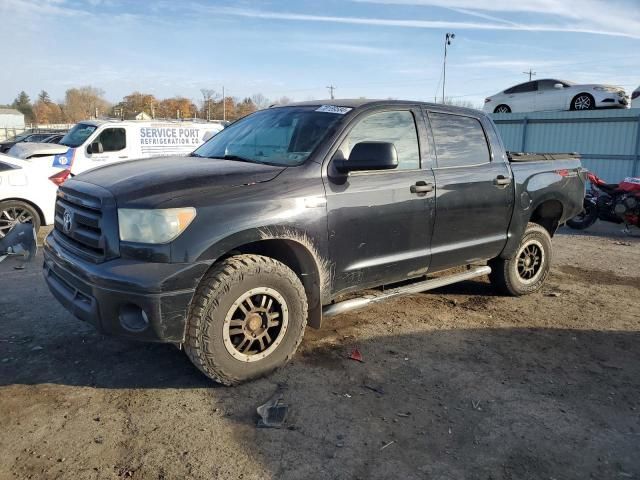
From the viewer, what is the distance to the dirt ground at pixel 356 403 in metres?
2.69

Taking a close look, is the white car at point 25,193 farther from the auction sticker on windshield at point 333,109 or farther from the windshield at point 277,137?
the auction sticker on windshield at point 333,109

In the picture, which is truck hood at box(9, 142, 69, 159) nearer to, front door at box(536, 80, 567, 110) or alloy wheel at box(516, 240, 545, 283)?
alloy wheel at box(516, 240, 545, 283)

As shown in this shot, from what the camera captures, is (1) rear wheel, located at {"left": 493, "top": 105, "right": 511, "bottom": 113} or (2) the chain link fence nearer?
(1) rear wheel, located at {"left": 493, "top": 105, "right": 511, "bottom": 113}

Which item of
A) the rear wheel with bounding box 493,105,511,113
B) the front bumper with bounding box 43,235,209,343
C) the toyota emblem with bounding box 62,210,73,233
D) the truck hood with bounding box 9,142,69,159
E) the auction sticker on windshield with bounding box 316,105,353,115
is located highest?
the rear wheel with bounding box 493,105,511,113

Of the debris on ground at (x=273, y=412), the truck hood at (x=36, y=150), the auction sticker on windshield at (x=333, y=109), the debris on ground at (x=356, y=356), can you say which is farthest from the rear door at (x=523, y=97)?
the debris on ground at (x=273, y=412)

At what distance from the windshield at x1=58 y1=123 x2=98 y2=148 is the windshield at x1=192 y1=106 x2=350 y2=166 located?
25.3 ft

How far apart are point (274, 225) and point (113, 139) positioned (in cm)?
925

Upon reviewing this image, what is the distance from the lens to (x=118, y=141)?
11.4 m

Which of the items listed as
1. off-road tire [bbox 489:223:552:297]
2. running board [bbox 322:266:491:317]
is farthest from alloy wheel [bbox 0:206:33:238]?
off-road tire [bbox 489:223:552:297]

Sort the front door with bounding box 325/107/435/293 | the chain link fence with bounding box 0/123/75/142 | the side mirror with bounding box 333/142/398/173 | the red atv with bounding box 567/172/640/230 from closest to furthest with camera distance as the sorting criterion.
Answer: the side mirror with bounding box 333/142/398/173 < the front door with bounding box 325/107/435/293 < the red atv with bounding box 567/172/640/230 < the chain link fence with bounding box 0/123/75/142

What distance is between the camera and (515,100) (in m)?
19.2

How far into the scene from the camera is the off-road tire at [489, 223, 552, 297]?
536 cm

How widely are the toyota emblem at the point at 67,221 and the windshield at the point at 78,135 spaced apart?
26.6 feet

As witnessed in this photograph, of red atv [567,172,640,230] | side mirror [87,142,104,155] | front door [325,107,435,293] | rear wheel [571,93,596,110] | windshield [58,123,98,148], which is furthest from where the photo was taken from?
rear wheel [571,93,596,110]
